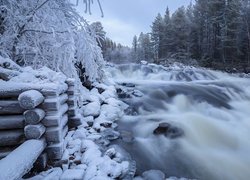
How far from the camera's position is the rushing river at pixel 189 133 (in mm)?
4500

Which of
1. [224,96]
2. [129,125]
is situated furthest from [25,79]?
[224,96]

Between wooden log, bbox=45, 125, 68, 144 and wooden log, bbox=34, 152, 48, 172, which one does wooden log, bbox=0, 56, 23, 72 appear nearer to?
wooden log, bbox=45, 125, 68, 144

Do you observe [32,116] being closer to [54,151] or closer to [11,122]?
[11,122]

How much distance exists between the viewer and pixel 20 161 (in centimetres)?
258

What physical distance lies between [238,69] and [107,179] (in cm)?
2676

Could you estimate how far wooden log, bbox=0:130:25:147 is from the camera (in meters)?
3.49

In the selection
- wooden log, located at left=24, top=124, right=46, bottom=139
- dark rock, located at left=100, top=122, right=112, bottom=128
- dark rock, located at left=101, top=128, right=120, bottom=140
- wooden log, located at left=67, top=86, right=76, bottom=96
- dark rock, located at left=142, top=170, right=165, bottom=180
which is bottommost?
dark rock, located at left=142, top=170, right=165, bottom=180

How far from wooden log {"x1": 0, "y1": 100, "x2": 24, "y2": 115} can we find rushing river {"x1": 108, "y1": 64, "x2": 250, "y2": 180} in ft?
7.84

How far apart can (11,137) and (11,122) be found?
0.78 ft

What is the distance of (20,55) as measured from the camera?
6.14 m

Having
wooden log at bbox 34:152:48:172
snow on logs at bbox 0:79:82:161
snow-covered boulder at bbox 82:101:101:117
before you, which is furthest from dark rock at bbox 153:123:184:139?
wooden log at bbox 34:152:48:172

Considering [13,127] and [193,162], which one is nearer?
[13,127]

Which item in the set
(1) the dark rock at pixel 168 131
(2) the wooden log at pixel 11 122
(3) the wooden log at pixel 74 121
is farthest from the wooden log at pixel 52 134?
(1) the dark rock at pixel 168 131

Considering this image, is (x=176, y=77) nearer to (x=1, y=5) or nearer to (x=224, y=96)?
(x=224, y=96)
